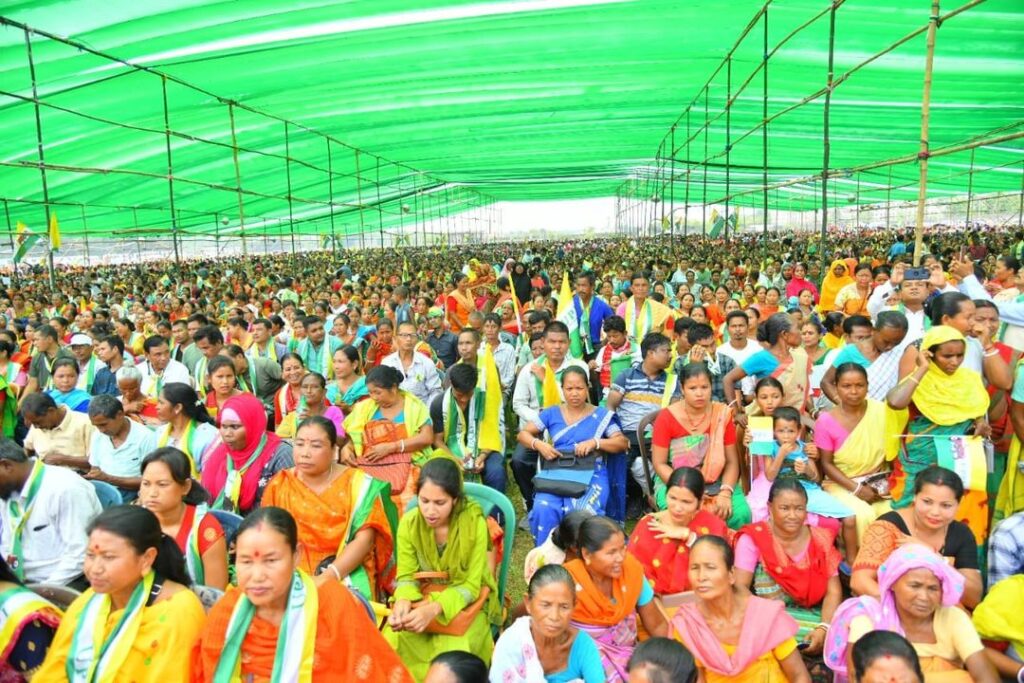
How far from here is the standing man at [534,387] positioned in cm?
478

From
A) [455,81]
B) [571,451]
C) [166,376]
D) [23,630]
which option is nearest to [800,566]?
[571,451]

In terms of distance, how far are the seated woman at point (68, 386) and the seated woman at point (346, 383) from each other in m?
1.63

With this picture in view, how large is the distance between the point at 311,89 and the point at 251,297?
11.5 ft

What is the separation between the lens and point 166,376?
543 cm

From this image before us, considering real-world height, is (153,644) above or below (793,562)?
above

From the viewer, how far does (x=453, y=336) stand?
7051 millimetres

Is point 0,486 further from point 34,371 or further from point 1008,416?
point 1008,416

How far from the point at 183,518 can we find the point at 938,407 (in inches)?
134

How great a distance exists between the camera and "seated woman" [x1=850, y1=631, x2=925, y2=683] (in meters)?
2.04

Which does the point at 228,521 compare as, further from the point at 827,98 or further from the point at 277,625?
the point at 827,98

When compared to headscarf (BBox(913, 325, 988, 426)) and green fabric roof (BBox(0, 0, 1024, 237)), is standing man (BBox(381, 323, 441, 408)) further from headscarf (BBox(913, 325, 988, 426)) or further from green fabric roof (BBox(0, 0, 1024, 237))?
green fabric roof (BBox(0, 0, 1024, 237))

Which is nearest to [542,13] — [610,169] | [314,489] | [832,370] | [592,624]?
[832,370]

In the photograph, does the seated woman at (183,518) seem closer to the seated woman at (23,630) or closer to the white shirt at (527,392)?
the seated woman at (23,630)

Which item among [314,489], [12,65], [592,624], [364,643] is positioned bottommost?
[592,624]
